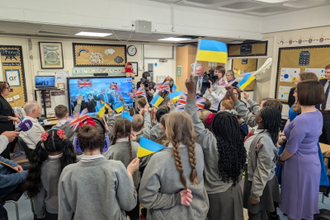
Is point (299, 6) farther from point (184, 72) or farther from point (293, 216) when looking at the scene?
point (293, 216)

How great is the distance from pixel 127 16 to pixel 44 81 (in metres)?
2.20

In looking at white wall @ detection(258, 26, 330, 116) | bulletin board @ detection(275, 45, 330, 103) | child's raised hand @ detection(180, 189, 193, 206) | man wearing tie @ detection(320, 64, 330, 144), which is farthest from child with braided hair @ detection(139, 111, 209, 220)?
white wall @ detection(258, 26, 330, 116)

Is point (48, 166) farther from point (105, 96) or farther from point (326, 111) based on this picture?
point (326, 111)

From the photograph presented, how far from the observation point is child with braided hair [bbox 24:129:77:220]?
155cm

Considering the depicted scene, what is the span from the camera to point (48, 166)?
5.14 ft

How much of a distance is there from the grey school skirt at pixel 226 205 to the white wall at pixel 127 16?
9.24 ft

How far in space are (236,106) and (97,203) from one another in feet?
5.10

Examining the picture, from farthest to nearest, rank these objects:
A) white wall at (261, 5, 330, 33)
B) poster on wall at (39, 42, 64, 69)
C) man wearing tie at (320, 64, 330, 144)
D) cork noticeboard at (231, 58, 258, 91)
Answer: cork noticeboard at (231, 58, 258, 91), poster on wall at (39, 42, 64, 69), white wall at (261, 5, 330, 33), man wearing tie at (320, 64, 330, 144)

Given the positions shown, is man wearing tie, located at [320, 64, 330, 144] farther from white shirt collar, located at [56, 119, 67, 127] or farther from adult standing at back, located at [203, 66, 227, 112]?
white shirt collar, located at [56, 119, 67, 127]

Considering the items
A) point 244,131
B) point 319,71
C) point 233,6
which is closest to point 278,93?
point 319,71

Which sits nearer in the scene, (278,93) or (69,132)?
(69,132)

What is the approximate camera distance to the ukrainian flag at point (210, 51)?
1720 millimetres

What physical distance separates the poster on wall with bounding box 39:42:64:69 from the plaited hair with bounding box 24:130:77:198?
10.8 ft

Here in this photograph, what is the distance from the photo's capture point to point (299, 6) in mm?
3939
